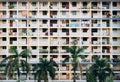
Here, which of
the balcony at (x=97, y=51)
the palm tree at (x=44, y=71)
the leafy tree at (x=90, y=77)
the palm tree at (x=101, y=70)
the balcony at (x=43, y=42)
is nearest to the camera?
the leafy tree at (x=90, y=77)

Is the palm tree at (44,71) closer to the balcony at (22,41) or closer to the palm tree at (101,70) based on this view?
the palm tree at (101,70)

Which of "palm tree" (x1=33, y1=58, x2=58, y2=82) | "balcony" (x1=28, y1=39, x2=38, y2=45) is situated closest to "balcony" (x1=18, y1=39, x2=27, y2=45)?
A: "balcony" (x1=28, y1=39, x2=38, y2=45)

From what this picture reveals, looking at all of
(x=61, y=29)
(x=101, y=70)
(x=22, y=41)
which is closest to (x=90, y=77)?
(x=101, y=70)

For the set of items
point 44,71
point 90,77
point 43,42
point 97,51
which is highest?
point 43,42

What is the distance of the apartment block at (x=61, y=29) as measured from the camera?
2756 inches

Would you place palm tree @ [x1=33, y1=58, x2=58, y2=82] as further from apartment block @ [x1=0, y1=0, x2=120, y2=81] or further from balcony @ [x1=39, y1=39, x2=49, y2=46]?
balcony @ [x1=39, y1=39, x2=49, y2=46]

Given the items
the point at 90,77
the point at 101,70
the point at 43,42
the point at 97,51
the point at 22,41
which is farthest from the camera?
the point at 22,41

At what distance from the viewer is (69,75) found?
70.4m

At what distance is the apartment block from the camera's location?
70000 mm

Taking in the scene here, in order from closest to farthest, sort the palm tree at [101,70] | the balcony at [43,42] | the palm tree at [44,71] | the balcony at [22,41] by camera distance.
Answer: the palm tree at [101,70], the palm tree at [44,71], the balcony at [43,42], the balcony at [22,41]

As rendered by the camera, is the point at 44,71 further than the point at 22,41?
No

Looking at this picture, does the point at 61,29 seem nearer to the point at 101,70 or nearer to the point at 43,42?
the point at 43,42

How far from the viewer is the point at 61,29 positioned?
70438 millimetres

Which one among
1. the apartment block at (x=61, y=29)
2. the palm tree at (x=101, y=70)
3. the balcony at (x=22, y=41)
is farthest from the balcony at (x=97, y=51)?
the balcony at (x=22, y=41)
